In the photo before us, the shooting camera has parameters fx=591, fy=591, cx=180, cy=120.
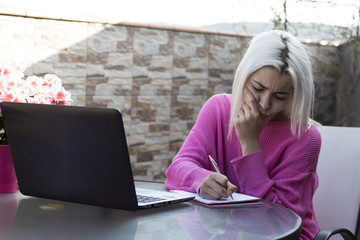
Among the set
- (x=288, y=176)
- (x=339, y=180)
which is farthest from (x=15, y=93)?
(x=339, y=180)

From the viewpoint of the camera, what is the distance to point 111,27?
478 centimetres

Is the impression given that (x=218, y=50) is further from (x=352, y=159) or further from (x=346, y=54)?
(x=352, y=159)

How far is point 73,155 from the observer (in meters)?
1.47

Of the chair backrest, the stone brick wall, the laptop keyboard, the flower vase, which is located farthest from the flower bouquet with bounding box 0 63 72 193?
the stone brick wall

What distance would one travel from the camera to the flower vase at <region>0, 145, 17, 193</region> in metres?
1.70

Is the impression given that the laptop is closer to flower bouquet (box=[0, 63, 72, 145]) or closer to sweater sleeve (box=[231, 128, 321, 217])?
flower bouquet (box=[0, 63, 72, 145])

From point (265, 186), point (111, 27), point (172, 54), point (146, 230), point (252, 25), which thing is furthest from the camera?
point (252, 25)

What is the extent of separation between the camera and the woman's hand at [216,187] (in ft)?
5.50

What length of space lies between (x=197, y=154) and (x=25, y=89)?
629 millimetres

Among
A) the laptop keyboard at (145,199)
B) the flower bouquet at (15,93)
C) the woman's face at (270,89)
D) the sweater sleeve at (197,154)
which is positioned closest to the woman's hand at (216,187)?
the sweater sleeve at (197,154)

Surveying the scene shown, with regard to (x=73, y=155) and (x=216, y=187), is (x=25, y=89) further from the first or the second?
(x=216, y=187)

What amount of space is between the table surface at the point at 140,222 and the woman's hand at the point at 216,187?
0.19 ft

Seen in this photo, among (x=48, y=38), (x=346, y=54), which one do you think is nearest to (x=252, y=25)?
(x=346, y=54)

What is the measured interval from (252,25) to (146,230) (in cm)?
476
